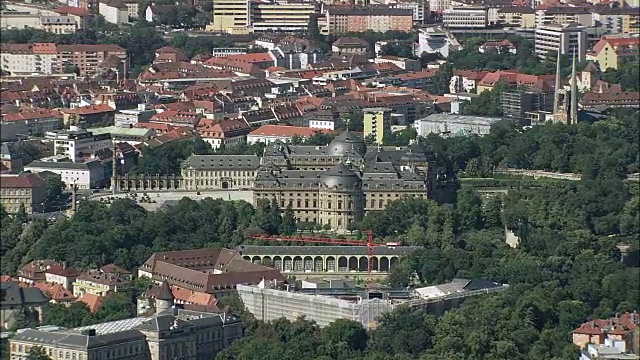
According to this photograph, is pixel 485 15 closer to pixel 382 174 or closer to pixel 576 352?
pixel 382 174

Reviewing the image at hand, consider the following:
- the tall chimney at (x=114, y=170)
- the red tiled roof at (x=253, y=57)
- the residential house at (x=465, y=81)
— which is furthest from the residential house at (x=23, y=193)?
the red tiled roof at (x=253, y=57)

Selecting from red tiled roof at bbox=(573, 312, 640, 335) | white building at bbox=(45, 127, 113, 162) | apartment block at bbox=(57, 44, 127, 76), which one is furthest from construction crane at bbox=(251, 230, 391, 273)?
apartment block at bbox=(57, 44, 127, 76)

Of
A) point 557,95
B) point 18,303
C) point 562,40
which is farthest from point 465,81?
point 18,303

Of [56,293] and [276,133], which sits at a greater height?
[276,133]

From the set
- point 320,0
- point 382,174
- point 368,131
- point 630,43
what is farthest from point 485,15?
point 382,174

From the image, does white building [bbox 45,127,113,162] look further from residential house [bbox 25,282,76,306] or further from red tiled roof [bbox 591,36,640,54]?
red tiled roof [bbox 591,36,640,54]

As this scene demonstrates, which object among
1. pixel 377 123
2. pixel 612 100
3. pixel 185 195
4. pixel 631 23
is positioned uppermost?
pixel 631 23

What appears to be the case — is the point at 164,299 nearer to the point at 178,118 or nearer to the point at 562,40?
the point at 178,118
